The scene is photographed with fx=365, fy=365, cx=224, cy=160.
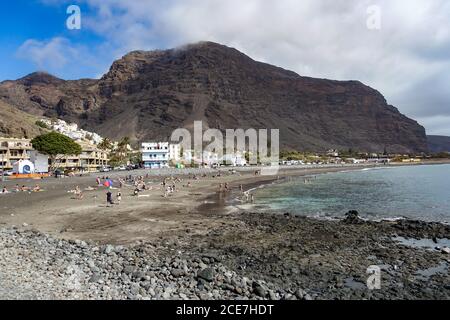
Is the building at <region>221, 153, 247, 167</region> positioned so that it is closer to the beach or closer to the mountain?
the mountain

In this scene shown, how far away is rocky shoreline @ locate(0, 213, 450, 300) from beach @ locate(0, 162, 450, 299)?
0.11 ft

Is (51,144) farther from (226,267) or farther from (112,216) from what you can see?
(226,267)

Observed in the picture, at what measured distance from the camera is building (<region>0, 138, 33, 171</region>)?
260 feet

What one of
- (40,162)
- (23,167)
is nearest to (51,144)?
(40,162)

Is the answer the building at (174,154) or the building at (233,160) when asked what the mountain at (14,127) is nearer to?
the building at (174,154)

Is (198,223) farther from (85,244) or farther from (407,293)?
(407,293)

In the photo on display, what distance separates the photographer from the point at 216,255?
1411 cm

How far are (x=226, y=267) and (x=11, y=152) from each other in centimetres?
8321

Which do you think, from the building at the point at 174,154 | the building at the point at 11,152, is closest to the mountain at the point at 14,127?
the building at the point at 11,152

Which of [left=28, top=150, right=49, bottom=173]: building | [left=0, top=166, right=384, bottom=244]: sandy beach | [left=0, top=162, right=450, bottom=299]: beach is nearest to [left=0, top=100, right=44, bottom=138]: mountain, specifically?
[left=28, top=150, right=49, bottom=173]: building

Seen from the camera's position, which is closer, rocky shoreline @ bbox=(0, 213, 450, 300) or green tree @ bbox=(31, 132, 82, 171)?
rocky shoreline @ bbox=(0, 213, 450, 300)

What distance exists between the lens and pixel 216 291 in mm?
10227

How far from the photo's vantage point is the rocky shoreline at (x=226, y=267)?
999cm
